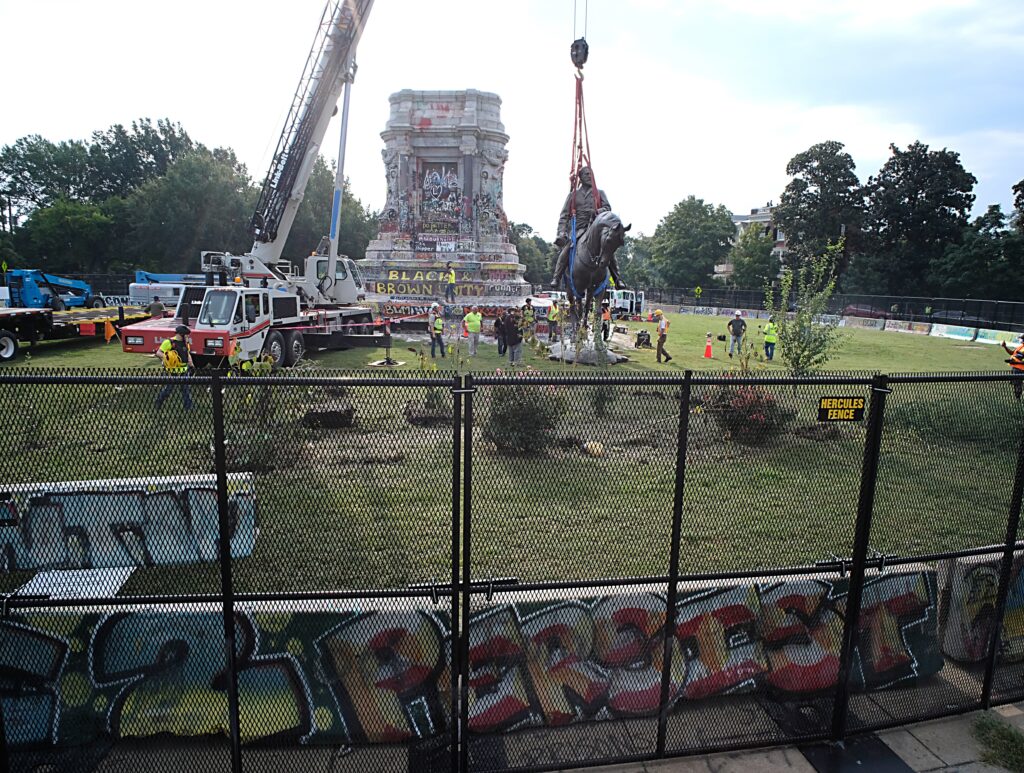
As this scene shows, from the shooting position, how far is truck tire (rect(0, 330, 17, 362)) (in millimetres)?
18453

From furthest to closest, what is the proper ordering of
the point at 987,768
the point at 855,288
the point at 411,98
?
the point at 855,288, the point at 411,98, the point at 987,768

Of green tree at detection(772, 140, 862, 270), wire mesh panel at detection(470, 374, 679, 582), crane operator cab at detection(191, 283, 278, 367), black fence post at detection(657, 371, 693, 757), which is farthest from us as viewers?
green tree at detection(772, 140, 862, 270)

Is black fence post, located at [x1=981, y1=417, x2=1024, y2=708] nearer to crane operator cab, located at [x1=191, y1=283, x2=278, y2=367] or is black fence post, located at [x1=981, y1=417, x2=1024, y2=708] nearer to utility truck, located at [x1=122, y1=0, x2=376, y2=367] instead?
crane operator cab, located at [x1=191, y1=283, x2=278, y2=367]

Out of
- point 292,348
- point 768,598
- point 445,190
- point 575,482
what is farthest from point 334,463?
point 445,190

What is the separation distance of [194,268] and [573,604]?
63.2 m

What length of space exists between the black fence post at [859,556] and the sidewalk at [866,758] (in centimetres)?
20

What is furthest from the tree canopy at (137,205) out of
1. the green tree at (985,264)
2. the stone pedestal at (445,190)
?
the green tree at (985,264)

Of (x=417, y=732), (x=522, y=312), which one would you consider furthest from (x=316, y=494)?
(x=522, y=312)

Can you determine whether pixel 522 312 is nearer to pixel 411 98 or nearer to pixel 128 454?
pixel 411 98

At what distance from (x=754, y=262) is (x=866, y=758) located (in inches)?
2768

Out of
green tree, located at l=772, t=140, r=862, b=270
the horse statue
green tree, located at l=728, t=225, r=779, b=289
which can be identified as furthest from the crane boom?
green tree, located at l=728, t=225, r=779, b=289

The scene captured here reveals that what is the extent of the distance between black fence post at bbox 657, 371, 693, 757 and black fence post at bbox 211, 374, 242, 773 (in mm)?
2858

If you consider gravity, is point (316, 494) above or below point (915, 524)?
above

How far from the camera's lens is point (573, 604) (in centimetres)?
430
